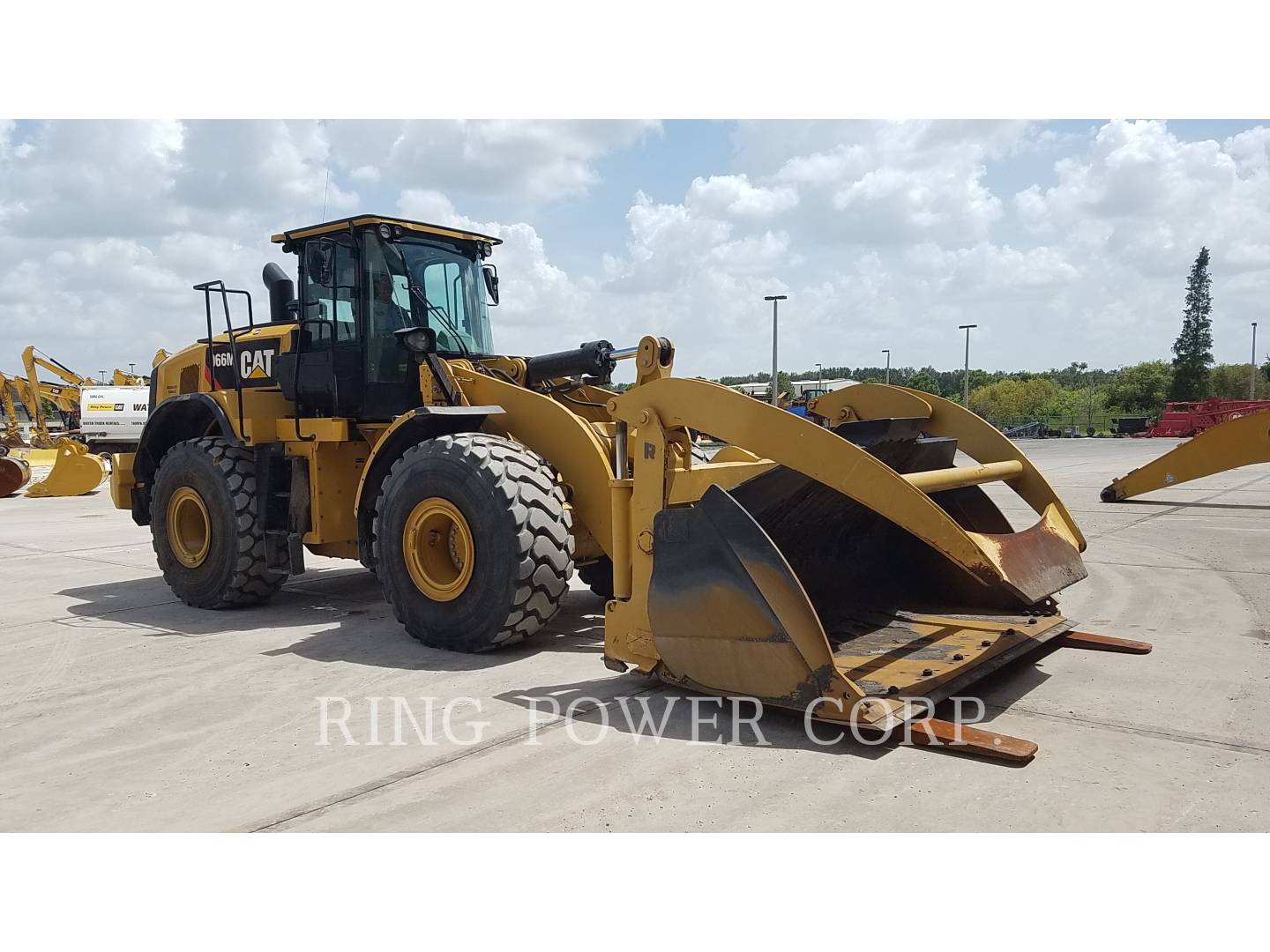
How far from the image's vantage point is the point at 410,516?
5875 mm

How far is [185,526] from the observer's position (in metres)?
7.78

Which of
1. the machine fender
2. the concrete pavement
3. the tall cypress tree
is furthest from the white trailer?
the tall cypress tree

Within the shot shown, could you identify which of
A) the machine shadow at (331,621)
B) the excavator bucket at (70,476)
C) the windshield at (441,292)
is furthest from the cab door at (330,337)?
the excavator bucket at (70,476)

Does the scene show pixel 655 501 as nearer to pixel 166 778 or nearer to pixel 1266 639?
pixel 166 778

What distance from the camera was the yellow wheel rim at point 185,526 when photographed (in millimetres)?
7625

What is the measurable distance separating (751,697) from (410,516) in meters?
2.56

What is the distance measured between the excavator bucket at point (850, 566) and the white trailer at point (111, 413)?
25678mm

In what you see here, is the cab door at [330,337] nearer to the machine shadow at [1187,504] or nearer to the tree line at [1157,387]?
the machine shadow at [1187,504]

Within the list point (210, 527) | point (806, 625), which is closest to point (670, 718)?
point (806, 625)

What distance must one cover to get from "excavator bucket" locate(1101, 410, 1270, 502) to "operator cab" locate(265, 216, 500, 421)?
9283 mm

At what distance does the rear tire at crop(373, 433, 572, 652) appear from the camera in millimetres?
5426

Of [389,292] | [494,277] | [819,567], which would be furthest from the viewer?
[494,277]

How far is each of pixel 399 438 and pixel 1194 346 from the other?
225 ft

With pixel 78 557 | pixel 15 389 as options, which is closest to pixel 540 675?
pixel 78 557
